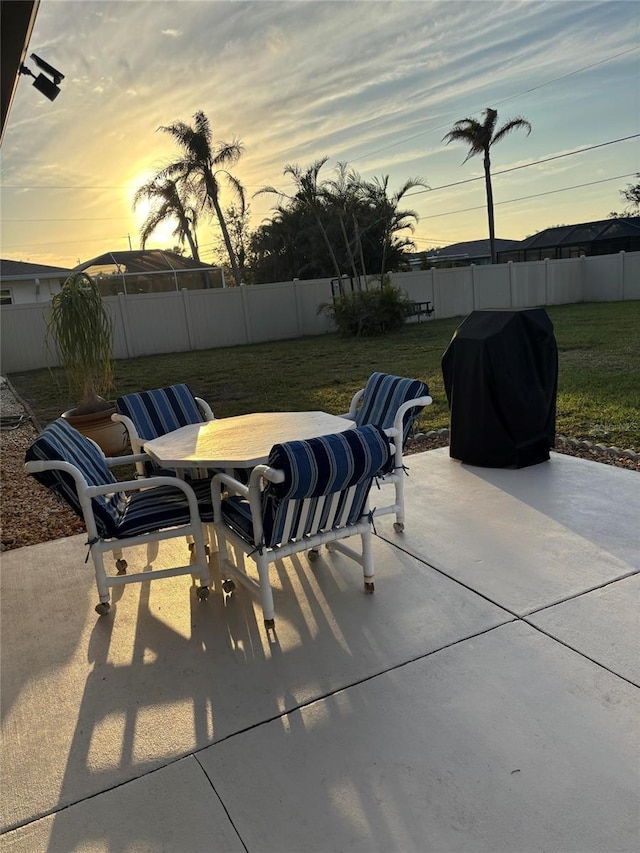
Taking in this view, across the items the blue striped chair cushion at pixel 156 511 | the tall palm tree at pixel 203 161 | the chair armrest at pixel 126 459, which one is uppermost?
the tall palm tree at pixel 203 161

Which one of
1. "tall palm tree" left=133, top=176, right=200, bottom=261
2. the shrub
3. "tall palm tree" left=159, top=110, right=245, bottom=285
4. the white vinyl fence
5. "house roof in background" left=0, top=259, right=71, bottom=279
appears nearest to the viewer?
the white vinyl fence

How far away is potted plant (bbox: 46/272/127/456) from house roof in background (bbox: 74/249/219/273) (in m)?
14.8

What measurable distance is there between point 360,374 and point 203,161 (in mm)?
12614

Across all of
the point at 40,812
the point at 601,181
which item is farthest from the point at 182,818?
the point at 601,181

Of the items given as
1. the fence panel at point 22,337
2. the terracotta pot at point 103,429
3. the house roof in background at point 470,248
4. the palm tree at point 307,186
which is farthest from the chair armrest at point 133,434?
the house roof in background at point 470,248

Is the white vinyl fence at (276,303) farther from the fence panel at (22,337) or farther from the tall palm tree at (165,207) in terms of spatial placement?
the tall palm tree at (165,207)

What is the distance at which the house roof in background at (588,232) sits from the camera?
2694 cm

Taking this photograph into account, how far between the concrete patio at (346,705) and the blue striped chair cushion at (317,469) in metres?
0.58

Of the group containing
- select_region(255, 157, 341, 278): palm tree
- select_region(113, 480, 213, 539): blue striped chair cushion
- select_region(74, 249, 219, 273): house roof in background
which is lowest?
select_region(113, 480, 213, 539): blue striped chair cushion

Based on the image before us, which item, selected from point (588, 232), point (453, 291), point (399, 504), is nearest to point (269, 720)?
point (399, 504)

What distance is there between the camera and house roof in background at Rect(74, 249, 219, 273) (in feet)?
67.2

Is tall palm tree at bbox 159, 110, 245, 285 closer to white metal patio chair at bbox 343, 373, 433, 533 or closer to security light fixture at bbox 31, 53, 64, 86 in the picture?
security light fixture at bbox 31, 53, 64, 86

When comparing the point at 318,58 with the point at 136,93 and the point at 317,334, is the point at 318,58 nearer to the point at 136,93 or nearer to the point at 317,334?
the point at 136,93

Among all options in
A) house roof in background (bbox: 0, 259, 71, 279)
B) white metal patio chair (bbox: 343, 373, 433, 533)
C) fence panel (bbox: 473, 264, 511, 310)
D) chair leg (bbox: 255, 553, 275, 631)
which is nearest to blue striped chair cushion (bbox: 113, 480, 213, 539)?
chair leg (bbox: 255, 553, 275, 631)
